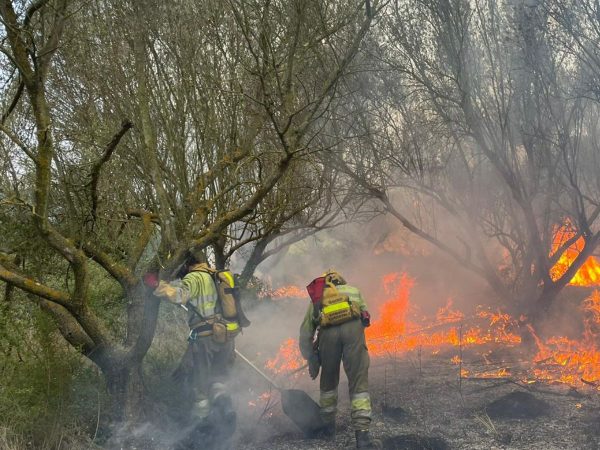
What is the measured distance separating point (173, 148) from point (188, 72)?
0.99 metres

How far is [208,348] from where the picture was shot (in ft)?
19.1

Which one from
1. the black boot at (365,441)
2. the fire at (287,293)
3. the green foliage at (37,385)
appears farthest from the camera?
the fire at (287,293)

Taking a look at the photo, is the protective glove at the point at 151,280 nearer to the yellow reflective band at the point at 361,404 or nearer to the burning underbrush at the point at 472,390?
the burning underbrush at the point at 472,390

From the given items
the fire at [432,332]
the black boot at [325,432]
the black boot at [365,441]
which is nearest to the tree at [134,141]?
the black boot at [325,432]

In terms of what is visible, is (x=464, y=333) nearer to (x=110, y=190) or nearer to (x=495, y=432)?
(x=495, y=432)

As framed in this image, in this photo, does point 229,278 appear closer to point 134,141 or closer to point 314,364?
point 314,364

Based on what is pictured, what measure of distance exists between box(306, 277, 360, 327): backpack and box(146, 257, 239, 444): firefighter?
3.25 ft

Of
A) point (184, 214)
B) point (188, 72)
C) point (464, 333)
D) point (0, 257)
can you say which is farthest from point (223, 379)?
point (464, 333)

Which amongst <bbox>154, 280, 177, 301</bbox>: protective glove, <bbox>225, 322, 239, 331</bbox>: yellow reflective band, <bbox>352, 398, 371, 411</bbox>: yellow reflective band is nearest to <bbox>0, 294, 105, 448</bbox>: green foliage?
<bbox>154, 280, 177, 301</bbox>: protective glove

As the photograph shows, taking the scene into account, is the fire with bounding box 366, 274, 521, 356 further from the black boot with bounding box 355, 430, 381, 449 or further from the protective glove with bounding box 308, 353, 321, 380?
the black boot with bounding box 355, 430, 381, 449

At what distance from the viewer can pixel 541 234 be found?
982 cm

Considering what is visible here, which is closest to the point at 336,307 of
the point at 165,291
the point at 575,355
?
the point at 165,291

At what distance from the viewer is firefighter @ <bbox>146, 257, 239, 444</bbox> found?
18.5 feet

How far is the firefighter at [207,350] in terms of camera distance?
563cm
